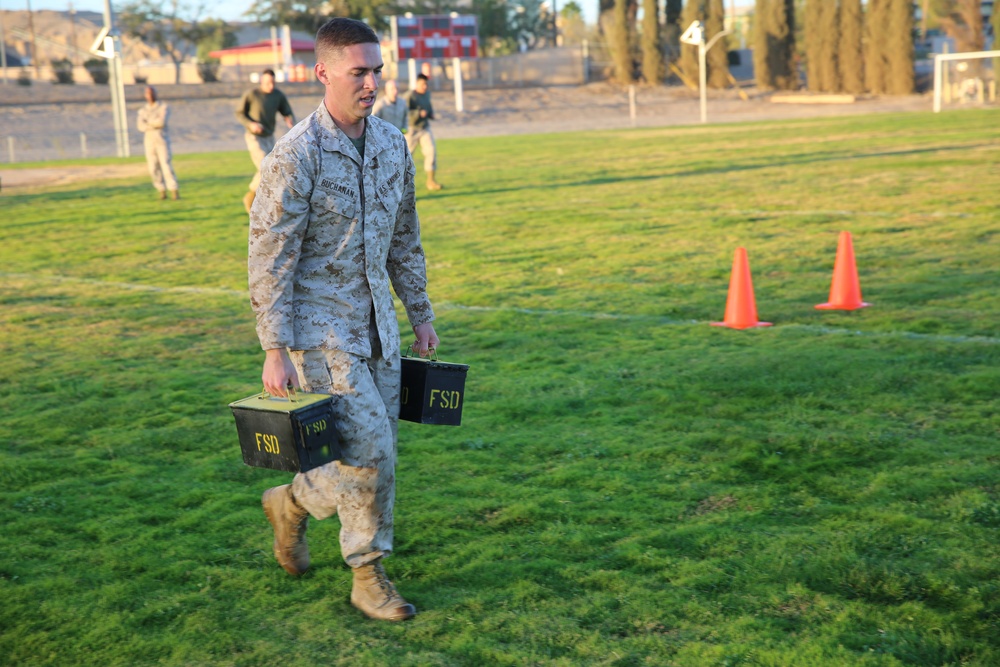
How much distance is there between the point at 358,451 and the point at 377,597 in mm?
548

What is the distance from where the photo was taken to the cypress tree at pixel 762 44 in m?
66.9

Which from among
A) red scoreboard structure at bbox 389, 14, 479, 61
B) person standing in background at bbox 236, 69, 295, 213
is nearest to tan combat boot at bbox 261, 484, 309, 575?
person standing in background at bbox 236, 69, 295, 213

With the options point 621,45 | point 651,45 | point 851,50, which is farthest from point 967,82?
point 621,45

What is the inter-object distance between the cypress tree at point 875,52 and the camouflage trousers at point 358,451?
205 ft

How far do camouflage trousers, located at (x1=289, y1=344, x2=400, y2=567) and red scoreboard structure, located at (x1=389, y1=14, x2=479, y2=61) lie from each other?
2587 inches

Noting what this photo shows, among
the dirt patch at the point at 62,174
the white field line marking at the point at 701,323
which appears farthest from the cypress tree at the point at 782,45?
the white field line marking at the point at 701,323

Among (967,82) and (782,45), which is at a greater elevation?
(782,45)

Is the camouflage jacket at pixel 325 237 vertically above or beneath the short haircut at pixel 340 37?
beneath

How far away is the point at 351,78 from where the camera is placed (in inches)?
152

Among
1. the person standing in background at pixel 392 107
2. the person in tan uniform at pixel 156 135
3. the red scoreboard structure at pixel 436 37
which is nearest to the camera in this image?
the person standing in background at pixel 392 107

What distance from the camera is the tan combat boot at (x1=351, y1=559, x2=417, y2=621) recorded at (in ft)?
13.3

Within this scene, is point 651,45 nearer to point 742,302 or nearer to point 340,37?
point 742,302

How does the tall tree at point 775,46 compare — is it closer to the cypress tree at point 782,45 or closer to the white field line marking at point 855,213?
the cypress tree at point 782,45

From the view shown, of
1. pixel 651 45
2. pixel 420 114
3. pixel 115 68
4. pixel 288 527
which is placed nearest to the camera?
pixel 288 527
